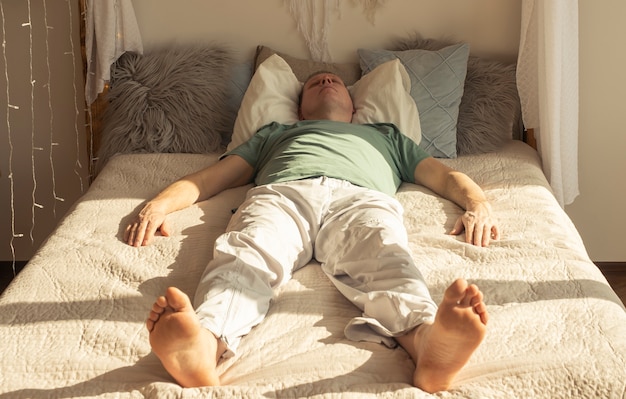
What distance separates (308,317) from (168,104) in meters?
1.44

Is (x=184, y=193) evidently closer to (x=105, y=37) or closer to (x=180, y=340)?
(x=105, y=37)

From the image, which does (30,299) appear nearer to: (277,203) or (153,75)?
(277,203)

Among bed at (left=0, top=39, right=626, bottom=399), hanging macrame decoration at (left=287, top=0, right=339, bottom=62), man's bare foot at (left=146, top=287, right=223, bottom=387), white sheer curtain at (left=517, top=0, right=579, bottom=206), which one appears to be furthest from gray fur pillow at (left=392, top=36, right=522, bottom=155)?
man's bare foot at (left=146, top=287, right=223, bottom=387)

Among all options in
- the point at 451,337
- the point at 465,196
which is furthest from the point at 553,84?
the point at 451,337

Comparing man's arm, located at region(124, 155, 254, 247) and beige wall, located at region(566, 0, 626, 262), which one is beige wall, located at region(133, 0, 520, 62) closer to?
beige wall, located at region(566, 0, 626, 262)

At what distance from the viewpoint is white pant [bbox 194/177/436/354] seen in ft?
5.75

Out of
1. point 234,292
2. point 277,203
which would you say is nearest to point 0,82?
point 277,203

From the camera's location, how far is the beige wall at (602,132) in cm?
313

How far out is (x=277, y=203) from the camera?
2.23 metres

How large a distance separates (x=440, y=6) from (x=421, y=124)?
1.75 ft

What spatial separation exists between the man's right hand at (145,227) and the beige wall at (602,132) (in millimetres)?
1726

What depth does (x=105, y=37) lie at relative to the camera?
A: 3.04 metres

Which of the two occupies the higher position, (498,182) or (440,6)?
(440,6)

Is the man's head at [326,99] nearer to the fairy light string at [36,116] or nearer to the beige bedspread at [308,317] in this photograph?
the beige bedspread at [308,317]
